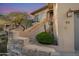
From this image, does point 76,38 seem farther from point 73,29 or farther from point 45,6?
point 45,6

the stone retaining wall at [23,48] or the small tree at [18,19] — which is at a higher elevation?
the small tree at [18,19]

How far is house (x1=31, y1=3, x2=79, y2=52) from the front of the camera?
9.24 feet

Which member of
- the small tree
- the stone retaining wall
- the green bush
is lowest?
the stone retaining wall

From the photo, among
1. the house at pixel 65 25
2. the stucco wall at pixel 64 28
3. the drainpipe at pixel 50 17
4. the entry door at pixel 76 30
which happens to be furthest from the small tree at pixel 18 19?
the entry door at pixel 76 30

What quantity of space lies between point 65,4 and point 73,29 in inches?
16.4

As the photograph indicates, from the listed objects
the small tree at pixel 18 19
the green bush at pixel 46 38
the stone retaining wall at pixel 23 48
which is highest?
the small tree at pixel 18 19

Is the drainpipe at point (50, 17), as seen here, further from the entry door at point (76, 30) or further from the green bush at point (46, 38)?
the entry door at point (76, 30)

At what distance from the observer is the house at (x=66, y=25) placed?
9.24 ft

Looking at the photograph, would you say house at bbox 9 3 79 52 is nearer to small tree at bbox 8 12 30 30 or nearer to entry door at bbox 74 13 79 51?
entry door at bbox 74 13 79 51

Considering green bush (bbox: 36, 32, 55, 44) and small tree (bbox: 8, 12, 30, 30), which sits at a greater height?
small tree (bbox: 8, 12, 30, 30)

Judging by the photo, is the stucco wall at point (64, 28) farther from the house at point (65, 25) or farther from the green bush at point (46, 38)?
the green bush at point (46, 38)

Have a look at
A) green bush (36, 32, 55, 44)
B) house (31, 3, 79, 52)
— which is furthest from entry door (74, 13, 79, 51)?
green bush (36, 32, 55, 44)

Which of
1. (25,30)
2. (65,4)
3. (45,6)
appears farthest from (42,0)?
(25,30)

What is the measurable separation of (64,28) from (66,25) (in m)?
0.06
